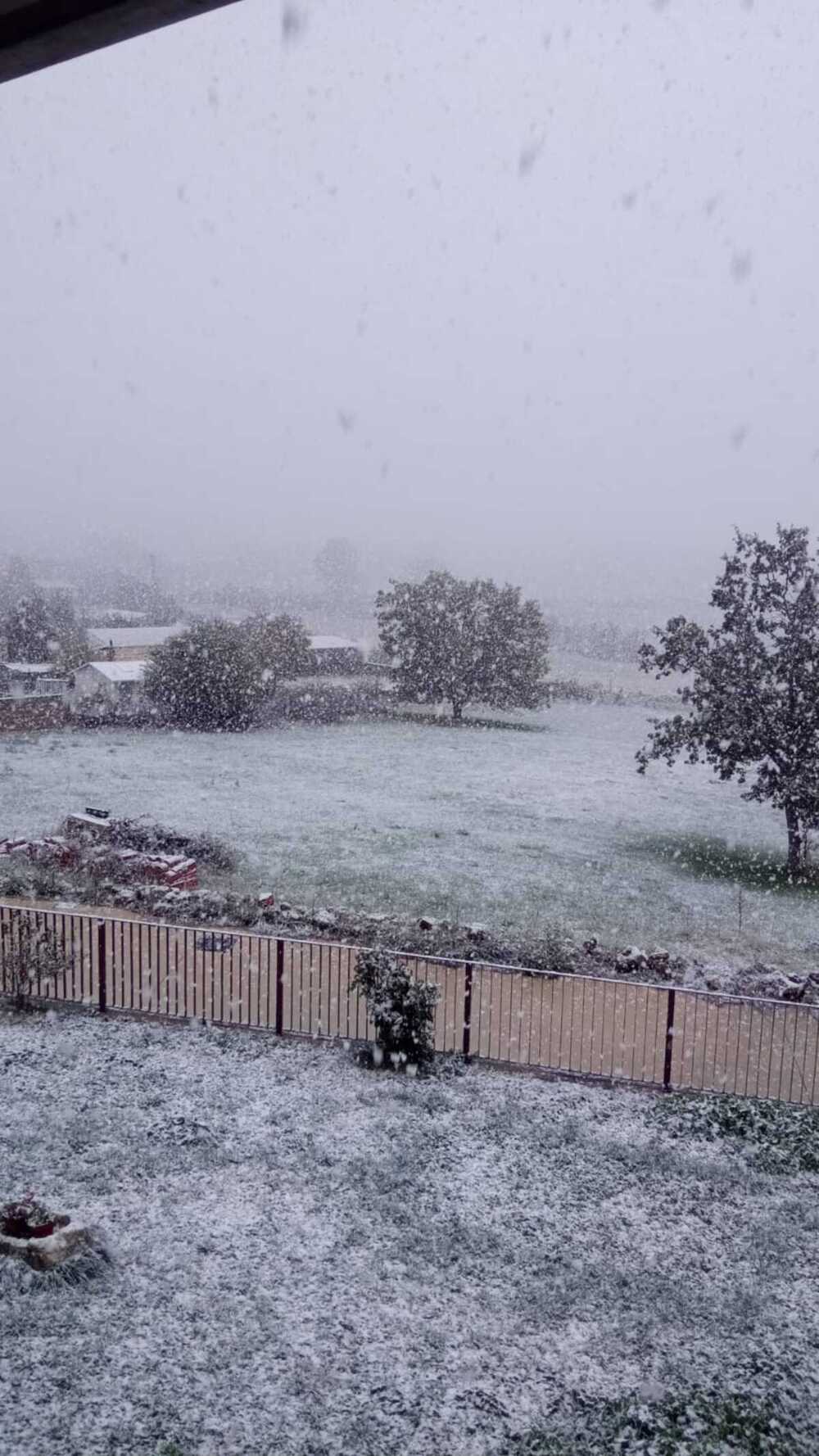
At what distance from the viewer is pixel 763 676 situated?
23000 mm

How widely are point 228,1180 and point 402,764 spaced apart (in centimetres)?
2846

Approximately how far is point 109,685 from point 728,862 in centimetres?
3191

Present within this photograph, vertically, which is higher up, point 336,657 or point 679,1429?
point 336,657

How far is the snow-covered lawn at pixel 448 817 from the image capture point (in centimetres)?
1828

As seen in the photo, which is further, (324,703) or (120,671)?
(324,703)

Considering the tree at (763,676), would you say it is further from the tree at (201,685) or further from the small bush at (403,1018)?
the tree at (201,685)

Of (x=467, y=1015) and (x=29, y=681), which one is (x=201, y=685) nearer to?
(x=29, y=681)

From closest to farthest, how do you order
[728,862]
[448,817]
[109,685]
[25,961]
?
[25,961], [728,862], [448,817], [109,685]

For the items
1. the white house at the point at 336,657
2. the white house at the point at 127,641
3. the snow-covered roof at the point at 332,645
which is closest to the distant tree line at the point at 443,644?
the white house at the point at 336,657

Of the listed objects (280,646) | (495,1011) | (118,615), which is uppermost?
(118,615)

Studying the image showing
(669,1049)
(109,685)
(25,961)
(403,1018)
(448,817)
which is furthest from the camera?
(109,685)

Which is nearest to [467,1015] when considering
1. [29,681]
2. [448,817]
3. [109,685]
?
[448,817]

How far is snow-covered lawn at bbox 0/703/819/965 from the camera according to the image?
60.0 feet

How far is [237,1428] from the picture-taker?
5.25m
